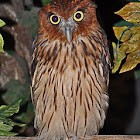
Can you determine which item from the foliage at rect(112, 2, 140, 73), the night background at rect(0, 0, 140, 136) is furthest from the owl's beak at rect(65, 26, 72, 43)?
the night background at rect(0, 0, 140, 136)

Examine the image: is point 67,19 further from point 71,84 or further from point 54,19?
point 71,84

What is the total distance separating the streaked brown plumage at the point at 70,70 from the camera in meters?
1.38

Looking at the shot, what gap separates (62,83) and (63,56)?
15 cm

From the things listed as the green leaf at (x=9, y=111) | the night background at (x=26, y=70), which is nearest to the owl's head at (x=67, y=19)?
the green leaf at (x=9, y=111)

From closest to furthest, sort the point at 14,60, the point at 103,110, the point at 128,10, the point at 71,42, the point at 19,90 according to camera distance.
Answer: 1. the point at 128,10
2. the point at 71,42
3. the point at 103,110
4. the point at 19,90
5. the point at 14,60

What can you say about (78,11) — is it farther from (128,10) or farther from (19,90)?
(19,90)

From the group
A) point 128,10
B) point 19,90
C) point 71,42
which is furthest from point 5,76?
point 128,10

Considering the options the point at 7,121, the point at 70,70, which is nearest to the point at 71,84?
the point at 70,70

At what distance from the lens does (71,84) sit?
4.87ft

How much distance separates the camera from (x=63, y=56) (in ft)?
4.79

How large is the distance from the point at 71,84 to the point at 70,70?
0.26ft

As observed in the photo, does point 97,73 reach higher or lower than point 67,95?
higher

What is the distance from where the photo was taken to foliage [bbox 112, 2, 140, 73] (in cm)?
131

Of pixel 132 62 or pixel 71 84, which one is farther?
pixel 71 84
